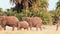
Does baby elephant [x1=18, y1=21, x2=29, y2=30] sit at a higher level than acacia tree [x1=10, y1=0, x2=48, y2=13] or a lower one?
lower

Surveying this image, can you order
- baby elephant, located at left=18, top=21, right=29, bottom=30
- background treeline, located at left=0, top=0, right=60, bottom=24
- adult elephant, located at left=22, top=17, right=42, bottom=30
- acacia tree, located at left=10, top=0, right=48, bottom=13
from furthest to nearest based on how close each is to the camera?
acacia tree, located at left=10, top=0, right=48, bottom=13 < background treeline, located at left=0, top=0, right=60, bottom=24 < adult elephant, located at left=22, top=17, right=42, bottom=30 < baby elephant, located at left=18, top=21, right=29, bottom=30

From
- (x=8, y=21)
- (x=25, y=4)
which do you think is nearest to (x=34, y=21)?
(x=8, y=21)

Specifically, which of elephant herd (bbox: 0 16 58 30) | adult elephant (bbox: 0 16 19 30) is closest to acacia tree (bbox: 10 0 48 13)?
elephant herd (bbox: 0 16 58 30)

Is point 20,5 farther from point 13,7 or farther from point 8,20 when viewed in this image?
point 8,20

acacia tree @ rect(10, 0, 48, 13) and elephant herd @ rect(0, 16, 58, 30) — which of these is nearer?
elephant herd @ rect(0, 16, 58, 30)

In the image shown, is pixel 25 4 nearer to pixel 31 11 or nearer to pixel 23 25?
pixel 31 11

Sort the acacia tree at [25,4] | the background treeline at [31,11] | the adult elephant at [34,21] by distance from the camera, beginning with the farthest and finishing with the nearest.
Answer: the acacia tree at [25,4], the background treeline at [31,11], the adult elephant at [34,21]

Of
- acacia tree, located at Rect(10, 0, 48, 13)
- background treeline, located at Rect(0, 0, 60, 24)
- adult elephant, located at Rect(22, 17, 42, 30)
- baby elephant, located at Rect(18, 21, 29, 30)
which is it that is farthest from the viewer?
acacia tree, located at Rect(10, 0, 48, 13)

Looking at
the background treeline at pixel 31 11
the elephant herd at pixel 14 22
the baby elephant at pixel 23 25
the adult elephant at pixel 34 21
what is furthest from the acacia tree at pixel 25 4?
the baby elephant at pixel 23 25

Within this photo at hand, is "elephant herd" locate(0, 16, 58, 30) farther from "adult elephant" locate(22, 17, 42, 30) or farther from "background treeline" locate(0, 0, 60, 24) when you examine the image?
"background treeline" locate(0, 0, 60, 24)

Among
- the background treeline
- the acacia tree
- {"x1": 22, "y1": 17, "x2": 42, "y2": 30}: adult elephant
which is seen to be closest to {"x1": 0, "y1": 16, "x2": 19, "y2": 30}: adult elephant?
{"x1": 22, "y1": 17, "x2": 42, "y2": 30}: adult elephant

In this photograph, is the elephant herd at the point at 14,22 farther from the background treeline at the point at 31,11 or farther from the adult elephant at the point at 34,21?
the background treeline at the point at 31,11

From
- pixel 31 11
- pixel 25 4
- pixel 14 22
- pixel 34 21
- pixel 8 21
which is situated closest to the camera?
pixel 14 22

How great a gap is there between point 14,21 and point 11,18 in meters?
0.60
